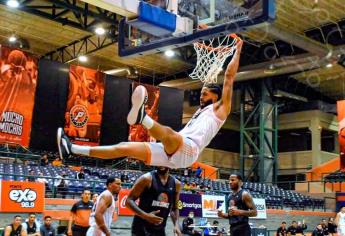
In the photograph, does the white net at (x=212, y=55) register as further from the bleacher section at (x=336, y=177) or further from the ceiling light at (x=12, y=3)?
the bleacher section at (x=336, y=177)

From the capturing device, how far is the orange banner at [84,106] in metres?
22.2

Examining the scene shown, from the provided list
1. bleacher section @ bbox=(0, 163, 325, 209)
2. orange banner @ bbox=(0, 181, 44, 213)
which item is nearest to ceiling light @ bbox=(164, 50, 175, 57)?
bleacher section @ bbox=(0, 163, 325, 209)

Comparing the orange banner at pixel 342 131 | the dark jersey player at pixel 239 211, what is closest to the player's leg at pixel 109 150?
the dark jersey player at pixel 239 211

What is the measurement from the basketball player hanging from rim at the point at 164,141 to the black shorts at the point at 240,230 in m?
2.82

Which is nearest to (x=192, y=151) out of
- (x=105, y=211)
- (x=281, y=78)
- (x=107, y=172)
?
(x=105, y=211)

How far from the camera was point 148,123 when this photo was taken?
476cm

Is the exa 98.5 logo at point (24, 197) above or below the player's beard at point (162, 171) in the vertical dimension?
below

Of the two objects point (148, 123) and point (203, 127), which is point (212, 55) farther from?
point (148, 123)

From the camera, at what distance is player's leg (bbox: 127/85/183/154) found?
470 centimetres

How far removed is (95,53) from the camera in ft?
86.5

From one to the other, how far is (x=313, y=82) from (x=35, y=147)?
56.5ft

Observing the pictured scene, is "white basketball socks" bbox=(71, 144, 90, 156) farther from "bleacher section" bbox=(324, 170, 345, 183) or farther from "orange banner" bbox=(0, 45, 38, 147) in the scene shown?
"bleacher section" bbox=(324, 170, 345, 183)

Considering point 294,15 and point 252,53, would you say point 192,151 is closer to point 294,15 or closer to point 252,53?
point 294,15

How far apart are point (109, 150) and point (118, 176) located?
15.1 meters
